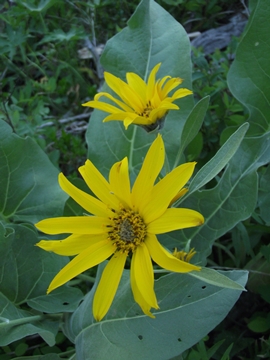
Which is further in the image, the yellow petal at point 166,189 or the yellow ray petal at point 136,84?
the yellow ray petal at point 136,84

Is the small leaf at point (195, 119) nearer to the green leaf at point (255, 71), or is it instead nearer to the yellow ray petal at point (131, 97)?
the yellow ray petal at point (131, 97)

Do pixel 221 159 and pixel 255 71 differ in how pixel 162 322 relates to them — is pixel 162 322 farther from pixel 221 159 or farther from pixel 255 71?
pixel 255 71

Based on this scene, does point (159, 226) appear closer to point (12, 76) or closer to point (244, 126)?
point (244, 126)

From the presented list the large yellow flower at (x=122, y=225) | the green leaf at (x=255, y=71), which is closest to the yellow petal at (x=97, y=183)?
the large yellow flower at (x=122, y=225)

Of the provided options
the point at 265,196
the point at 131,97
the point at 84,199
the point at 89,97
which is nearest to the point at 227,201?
the point at 265,196

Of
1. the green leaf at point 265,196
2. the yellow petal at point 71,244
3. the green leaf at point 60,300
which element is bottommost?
the green leaf at point 60,300

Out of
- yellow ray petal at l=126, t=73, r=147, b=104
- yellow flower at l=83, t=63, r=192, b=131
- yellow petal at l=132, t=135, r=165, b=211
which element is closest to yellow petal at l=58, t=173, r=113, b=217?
yellow petal at l=132, t=135, r=165, b=211
